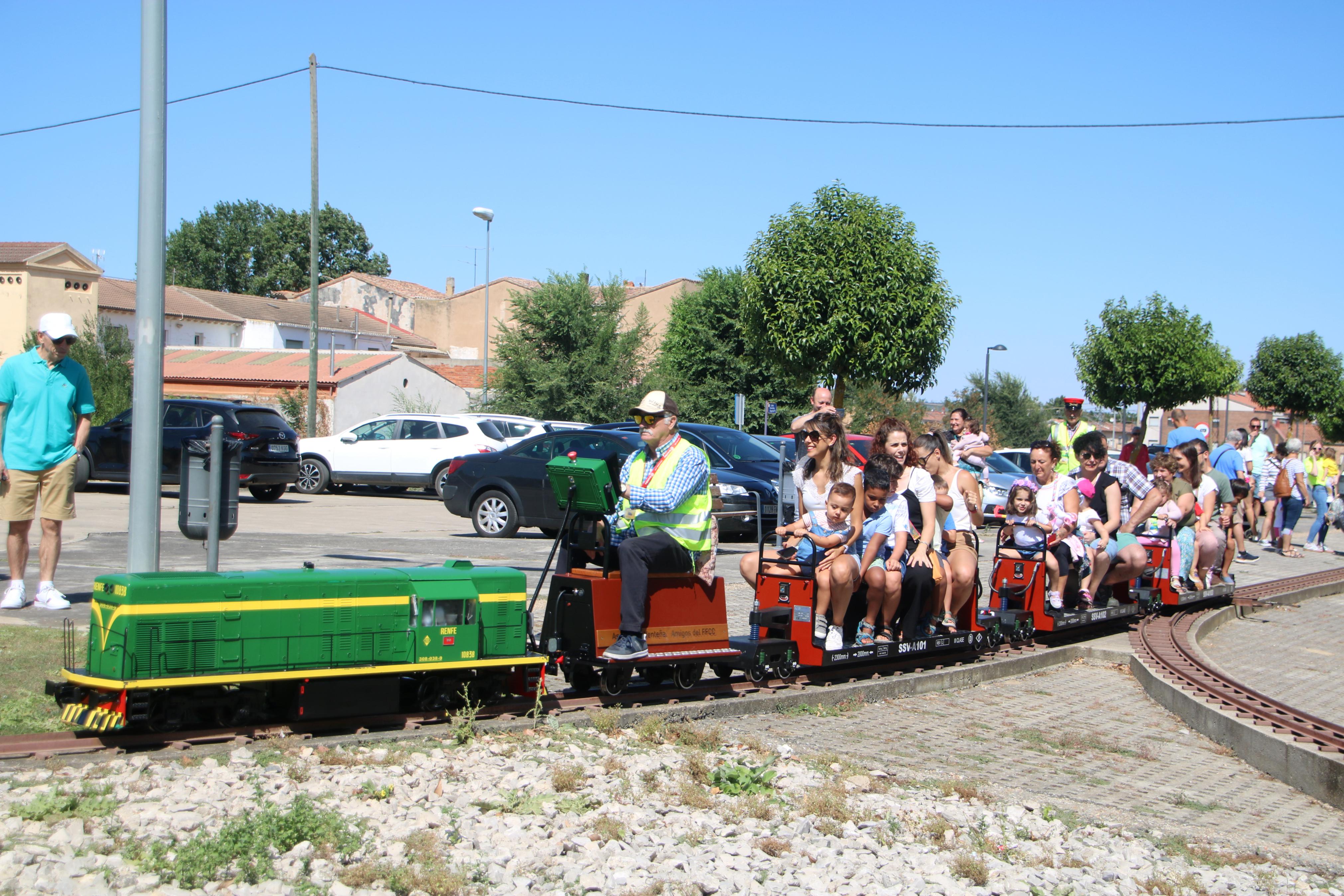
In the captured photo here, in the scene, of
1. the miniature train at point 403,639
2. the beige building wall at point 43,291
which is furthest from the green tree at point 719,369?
the miniature train at point 403,639

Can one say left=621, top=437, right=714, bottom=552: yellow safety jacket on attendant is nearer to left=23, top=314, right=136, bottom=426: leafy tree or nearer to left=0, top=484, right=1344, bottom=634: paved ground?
left=0, top=484, right=1344, bottom=634: paved ground

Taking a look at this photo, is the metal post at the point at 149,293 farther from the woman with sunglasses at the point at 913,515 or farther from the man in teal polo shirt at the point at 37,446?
the woman with sunglasses at the point at 913,515

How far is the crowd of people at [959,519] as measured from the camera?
26.3ft

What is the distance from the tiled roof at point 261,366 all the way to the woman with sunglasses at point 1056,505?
35.7 m

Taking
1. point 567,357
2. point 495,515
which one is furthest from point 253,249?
point 495,515

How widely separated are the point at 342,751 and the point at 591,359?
35179 millimetres

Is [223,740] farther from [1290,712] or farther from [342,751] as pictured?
[1290,712]

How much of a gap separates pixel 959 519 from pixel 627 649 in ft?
12.4

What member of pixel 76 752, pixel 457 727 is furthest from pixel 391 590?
pixel 76 752

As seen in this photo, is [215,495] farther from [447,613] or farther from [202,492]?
[447,613]

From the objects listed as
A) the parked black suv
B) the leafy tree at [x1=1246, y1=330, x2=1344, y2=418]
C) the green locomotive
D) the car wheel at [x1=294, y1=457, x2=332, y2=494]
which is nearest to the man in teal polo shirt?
the green locomotive

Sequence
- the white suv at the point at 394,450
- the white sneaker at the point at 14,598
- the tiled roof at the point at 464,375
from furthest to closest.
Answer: the tiled roof at the point at 464,375 < the white suv at the point at 394,450 < the white sneaker at the point at 14,598

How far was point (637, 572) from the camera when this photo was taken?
6.78 m

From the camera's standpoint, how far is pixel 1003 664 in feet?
29.6
